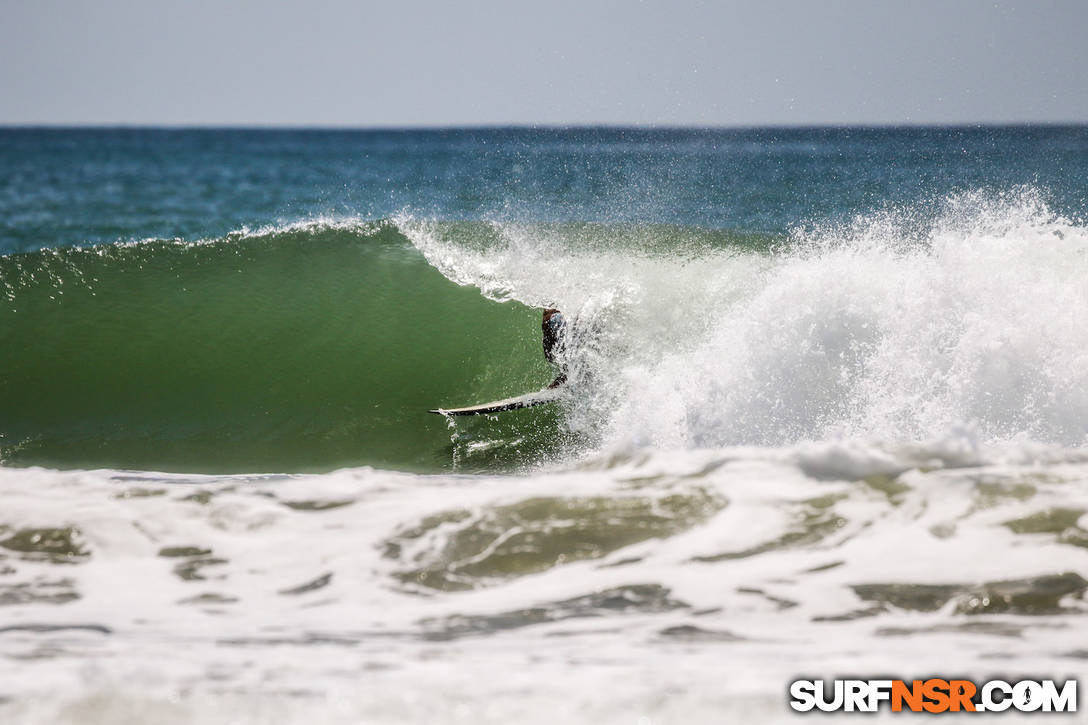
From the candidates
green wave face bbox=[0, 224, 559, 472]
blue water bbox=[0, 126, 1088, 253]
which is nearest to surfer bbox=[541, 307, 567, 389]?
green wave face bbox=[0, 224, 559, 472]

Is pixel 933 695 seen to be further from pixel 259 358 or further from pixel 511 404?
pixel 259 358

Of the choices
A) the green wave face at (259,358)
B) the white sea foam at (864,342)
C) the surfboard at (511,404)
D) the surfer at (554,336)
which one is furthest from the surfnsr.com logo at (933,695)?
the surfer at (554,336)

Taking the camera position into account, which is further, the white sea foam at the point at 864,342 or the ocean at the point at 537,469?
the white sea foam at the point at 864,342

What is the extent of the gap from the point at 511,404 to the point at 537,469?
900 millimetres

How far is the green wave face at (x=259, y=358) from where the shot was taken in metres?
7.14

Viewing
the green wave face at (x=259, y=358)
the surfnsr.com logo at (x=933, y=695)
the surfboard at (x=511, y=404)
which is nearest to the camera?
the surfnsr.com logo at (x=933, y=695)

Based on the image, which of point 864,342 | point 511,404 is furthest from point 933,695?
point 511,404

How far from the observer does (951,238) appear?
7082 millimetres

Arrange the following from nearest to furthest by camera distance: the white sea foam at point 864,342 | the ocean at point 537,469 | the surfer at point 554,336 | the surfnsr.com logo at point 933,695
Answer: the surfnsr.com logo at point 933,695 < the ocean at point 537,469 < the white sea foam at point 864,342 < the surfer at point 554,336

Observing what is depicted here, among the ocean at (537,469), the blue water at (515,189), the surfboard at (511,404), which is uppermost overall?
the blue water at (515,189)

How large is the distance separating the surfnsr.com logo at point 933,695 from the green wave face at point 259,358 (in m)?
3.91

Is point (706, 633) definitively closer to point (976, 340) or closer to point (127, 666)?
point (127, 666)

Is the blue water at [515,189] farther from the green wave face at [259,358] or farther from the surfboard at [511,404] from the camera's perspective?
the surfboard at [511,404]

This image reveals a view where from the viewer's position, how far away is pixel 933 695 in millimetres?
2562
